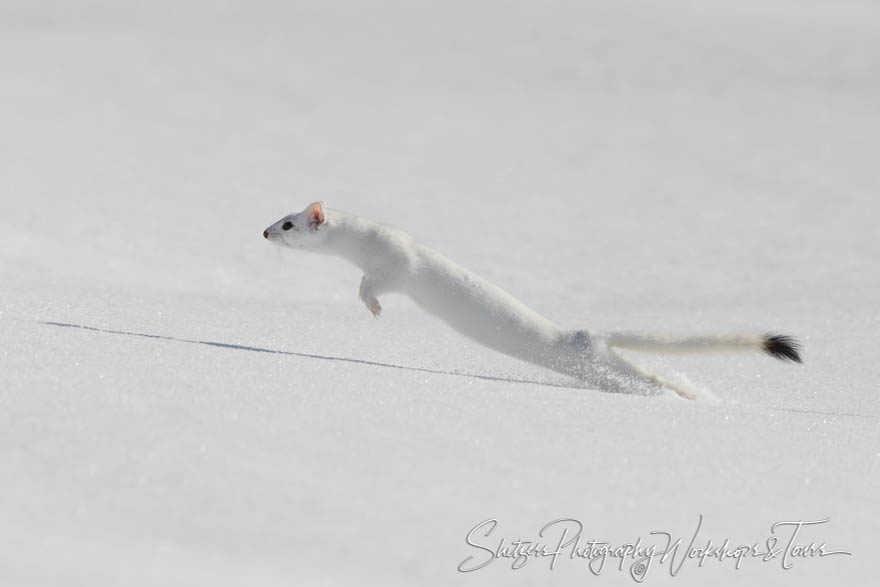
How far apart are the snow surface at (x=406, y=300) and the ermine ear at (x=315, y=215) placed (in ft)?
1.60

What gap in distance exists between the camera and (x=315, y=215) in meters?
4.89

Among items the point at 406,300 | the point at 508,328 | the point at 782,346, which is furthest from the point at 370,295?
the point at 406,300

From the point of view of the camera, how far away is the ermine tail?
13.9 feet

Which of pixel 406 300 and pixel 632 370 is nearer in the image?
pixel 632 370

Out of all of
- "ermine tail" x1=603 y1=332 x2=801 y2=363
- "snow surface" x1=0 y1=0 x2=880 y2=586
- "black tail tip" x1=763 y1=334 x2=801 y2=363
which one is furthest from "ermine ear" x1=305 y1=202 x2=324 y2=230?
"black tail tip" x1=763 y1=334 x2=801 y2=363

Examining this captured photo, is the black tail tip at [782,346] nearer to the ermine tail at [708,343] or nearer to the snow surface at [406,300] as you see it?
the ermine tail at [708,343]

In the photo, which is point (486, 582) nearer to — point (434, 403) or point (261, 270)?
point (434, 403)

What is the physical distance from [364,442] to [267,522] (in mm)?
486

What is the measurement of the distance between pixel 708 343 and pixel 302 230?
1733 millimetres

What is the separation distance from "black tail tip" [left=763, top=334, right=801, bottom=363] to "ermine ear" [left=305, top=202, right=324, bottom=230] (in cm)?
184

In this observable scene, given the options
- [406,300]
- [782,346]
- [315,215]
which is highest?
[406,300]

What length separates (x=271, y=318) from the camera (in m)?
5.50

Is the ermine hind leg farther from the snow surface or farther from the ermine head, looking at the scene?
the ermine head

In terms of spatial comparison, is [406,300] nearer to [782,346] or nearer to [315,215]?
[315,215]
